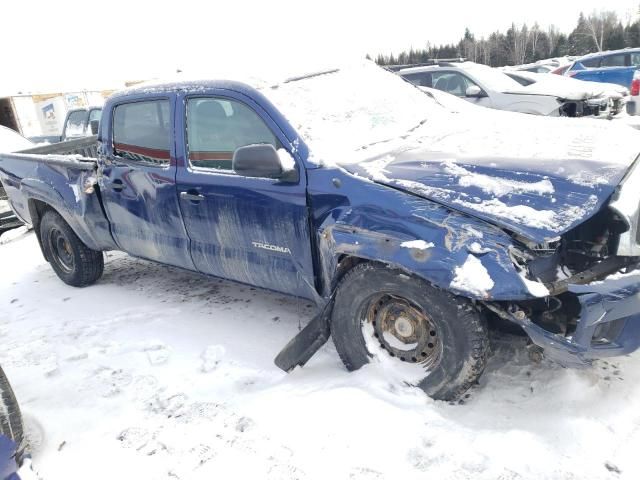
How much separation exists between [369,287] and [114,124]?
9.36 feet

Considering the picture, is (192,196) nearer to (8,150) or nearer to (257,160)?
(257,160)

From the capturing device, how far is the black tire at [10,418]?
2.51 m

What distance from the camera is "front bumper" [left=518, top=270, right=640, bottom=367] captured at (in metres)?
2.26

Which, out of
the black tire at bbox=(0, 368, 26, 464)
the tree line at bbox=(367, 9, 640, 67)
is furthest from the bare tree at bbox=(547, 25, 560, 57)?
the black tire at bbox=(0, 368, 26, 464)

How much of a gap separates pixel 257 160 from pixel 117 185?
6.26 ft

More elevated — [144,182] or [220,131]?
[220,131]

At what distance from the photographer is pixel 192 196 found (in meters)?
3.69

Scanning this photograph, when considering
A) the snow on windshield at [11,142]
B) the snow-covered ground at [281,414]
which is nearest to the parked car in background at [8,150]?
the snow on windshield at [11,142]

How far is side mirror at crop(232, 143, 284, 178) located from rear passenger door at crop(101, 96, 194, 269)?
1.01 meters

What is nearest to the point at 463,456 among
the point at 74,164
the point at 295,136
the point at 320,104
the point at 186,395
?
the point at 186,395

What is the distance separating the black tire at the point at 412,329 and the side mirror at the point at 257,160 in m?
0.75

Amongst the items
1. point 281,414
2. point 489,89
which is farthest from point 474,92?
point 281,414

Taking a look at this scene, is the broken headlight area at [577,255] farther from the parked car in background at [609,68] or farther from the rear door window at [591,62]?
the rear door window at [591,62]

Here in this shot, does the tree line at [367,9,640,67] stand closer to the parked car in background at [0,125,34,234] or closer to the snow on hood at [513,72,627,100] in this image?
the snow on hood at [513,72,627,100]
